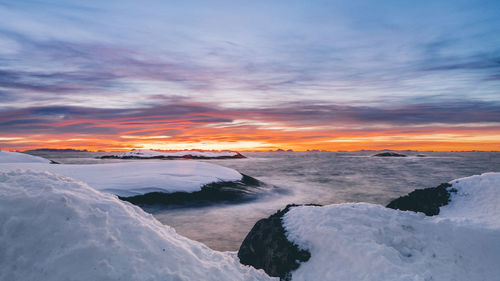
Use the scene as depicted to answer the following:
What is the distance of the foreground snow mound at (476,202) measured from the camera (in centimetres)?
380

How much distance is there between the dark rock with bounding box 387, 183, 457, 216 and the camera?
4.56 metres

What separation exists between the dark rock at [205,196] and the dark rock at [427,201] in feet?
22.5

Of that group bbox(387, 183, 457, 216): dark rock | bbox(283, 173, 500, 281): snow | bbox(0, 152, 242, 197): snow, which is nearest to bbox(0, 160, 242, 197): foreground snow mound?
bbox(0, 152, 242, 197): snow

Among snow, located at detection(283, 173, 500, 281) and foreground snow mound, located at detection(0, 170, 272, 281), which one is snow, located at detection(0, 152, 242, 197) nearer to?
foreground snow mound, located at detection(0, 170, 272, 281)

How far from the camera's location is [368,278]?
293cm

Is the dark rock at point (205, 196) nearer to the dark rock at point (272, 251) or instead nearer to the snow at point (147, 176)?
the snow at point (147, 176)

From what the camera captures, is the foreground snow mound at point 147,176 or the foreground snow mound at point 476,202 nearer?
the foreground snow mound at point 476,202

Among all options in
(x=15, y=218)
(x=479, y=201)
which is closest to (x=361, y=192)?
(x=479, y=201)

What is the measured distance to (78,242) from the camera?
2754 mm

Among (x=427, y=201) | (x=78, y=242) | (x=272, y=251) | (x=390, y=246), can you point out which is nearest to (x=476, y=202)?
(x=427, y=201)

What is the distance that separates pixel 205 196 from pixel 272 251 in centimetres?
698

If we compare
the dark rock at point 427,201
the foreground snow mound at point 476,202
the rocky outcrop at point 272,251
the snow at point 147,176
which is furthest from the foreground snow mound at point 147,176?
the foreground snow mound at point 476,202

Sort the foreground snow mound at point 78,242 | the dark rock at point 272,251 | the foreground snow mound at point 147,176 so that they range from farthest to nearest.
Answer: the foreground snow mound at point 147,176
the dark rock at point 272,251
the foreground snow mound at point 78,242

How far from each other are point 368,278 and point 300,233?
1144 mm
